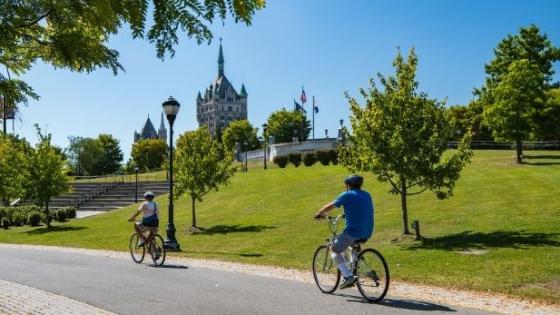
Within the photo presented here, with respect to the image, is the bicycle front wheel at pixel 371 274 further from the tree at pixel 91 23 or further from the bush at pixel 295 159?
the bush at pixel 295 159

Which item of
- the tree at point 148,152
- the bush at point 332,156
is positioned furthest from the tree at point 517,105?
the tree at point 148,152

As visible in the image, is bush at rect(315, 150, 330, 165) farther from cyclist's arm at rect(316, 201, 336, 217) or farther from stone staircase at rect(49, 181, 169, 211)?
cyclist's arm at rect(316, 201, 336, 217)

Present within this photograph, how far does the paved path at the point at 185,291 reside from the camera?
8852 millimetres

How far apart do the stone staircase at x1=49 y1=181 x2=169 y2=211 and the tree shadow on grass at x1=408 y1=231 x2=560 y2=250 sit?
120 ft

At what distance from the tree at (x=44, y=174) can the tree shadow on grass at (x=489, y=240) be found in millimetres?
25454

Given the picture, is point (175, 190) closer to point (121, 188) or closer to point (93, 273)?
point (93, 273)

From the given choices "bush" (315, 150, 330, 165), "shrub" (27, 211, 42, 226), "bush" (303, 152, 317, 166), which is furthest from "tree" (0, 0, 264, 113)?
"bush" (303, 152, 317, 166)

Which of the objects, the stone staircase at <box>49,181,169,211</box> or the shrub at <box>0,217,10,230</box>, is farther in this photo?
the stone staircase at <box>49,181,169,211</box>

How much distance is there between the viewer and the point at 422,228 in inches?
822

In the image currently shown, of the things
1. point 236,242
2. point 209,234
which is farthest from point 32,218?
point 236,242

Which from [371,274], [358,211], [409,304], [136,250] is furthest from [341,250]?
[136,250]

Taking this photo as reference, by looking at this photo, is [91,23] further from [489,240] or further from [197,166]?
[197,166]

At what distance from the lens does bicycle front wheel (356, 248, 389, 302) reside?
8930 mm

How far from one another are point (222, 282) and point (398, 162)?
8.96 m
